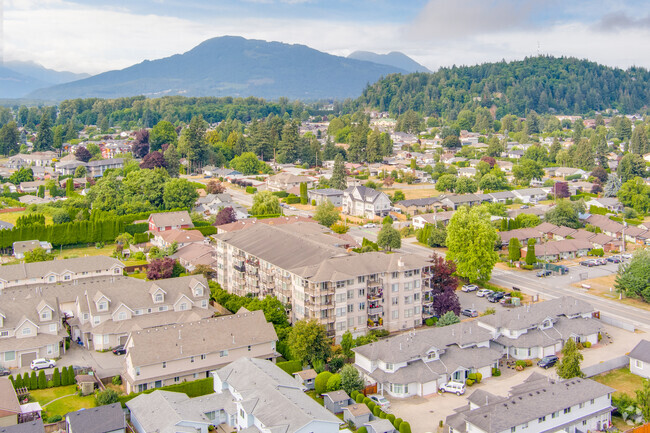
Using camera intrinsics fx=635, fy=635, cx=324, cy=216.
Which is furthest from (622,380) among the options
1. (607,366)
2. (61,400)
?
(61,400)

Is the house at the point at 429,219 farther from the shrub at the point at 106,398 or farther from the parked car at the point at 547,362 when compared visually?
the shrub at the point at 106,398

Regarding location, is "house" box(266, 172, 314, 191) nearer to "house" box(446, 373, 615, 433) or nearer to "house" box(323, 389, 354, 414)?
Result: "house" box(323, 389, 354, 414)

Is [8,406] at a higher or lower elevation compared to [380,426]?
higher

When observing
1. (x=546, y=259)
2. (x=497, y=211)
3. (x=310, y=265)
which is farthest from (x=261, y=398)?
(x=497, y=211)

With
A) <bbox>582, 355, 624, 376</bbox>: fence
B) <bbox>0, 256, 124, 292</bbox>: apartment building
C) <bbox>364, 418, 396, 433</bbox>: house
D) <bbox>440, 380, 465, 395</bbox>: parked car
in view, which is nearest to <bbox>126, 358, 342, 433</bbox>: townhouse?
<bbox>364, 418, 396, 433</bbox>: house

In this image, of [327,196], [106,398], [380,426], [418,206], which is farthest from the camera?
[327,196]

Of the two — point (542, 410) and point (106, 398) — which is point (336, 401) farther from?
point (106, 398)
